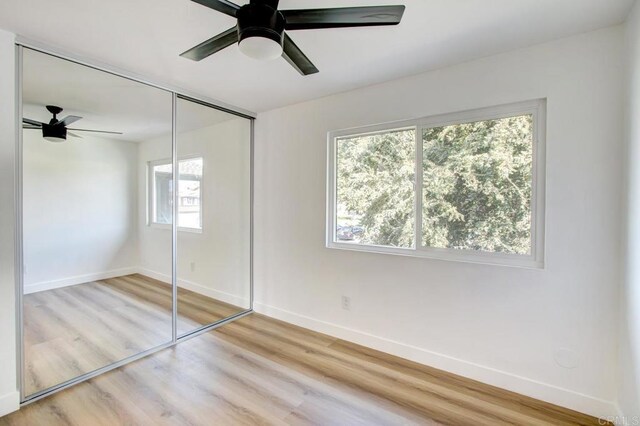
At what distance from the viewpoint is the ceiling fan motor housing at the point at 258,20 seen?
132cm

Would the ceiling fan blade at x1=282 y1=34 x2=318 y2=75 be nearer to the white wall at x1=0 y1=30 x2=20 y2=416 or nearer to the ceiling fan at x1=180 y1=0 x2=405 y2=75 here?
the ceiling fan at x1=180 y1=0 x2=405 y2=75

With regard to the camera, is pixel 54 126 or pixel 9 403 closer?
pixel 9 403

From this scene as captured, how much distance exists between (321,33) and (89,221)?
2.39 metres

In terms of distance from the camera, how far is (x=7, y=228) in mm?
1862

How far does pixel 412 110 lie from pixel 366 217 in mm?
1043

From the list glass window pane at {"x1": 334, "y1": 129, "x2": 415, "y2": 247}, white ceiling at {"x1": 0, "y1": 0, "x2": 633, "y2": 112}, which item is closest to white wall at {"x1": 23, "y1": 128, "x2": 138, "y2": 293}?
white ceiling at {"x1": 0, "y1": 0, "x2": 633, "y2": 112}

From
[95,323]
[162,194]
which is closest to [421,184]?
[162,194]

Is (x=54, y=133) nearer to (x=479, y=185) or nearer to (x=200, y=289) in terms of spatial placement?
(x=200, y=289)

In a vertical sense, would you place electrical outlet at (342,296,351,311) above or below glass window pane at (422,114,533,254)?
below

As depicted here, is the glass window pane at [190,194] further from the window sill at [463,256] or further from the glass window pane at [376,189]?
the window sill at [463,256]

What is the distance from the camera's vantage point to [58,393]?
6.65ft

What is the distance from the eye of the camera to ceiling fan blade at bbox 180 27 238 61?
4.92ft

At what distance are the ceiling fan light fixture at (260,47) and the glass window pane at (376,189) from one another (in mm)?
1537

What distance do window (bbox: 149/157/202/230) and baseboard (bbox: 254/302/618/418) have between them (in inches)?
64.7
